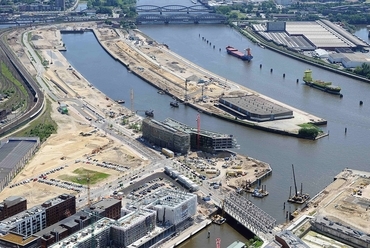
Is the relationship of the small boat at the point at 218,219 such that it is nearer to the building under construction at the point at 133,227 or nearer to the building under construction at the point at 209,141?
the building under construction at the point at 133,227

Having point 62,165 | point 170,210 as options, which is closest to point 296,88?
point 62,165

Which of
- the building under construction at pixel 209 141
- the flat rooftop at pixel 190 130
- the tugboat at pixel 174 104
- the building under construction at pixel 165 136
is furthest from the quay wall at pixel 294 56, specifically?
the building under construction at pixel 165 136

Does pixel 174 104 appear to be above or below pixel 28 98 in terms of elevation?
above

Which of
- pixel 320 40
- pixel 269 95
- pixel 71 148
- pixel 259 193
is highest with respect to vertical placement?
pixel 320 40

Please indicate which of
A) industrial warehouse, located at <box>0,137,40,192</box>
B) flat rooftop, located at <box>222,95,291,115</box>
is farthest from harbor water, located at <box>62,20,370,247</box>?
industrial warehouse, located at <box>0,137,40,192</box>

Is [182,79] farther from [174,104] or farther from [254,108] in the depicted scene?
[254,108]

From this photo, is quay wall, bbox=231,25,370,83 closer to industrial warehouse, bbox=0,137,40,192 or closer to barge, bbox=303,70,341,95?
barge, bbox=303,70,341,95

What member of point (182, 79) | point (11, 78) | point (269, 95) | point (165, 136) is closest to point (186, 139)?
point (165, 136)
